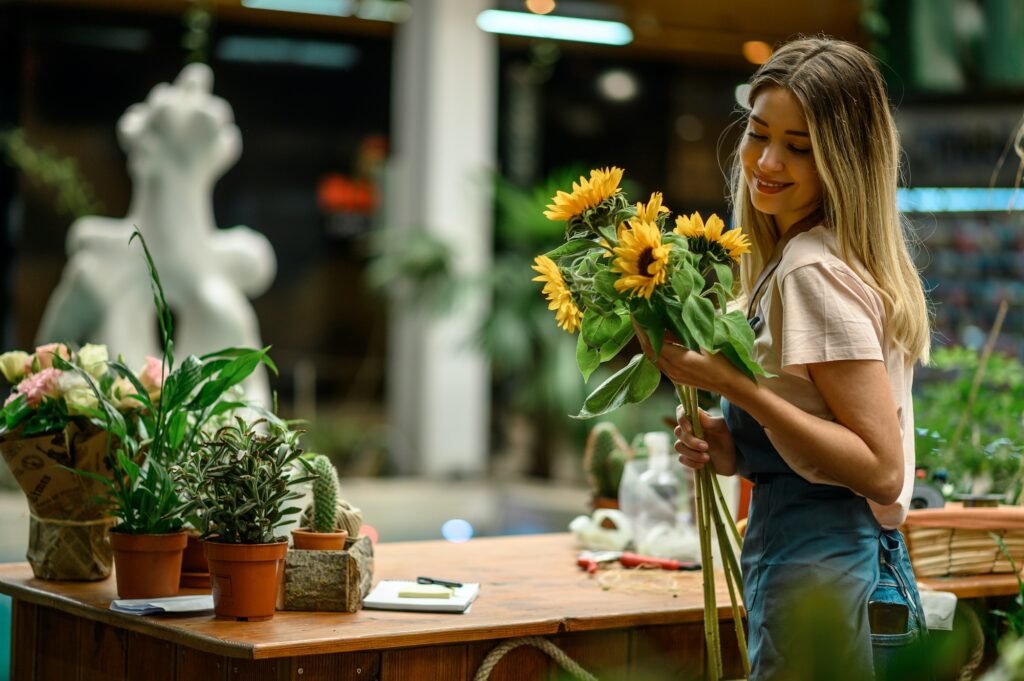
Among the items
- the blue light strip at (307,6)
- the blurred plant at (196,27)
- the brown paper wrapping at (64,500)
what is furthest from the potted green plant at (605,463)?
the blue light strip at (307,6)

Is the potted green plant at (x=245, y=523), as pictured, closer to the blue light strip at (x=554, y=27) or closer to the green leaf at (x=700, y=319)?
the green leaf at (x=700, y=319)

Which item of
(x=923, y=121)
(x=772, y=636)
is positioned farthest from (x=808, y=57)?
(x=923, y=121)

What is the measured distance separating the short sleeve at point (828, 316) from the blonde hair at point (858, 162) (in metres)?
0.04

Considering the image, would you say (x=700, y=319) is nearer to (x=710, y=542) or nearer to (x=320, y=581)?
(x=710, y=542)

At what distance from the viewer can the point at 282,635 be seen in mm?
1933

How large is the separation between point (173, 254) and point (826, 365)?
4.86m

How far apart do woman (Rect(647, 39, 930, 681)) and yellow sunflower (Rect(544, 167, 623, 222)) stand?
22 cm

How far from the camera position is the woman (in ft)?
5.77

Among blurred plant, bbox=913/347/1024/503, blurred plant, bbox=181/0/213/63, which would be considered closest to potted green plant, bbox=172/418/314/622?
blurred plant, bbox=913/347/1024/503

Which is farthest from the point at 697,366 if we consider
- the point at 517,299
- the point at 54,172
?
the point at 54,172

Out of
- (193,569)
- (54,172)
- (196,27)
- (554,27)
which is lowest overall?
(193,569)

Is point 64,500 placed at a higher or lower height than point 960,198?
lower

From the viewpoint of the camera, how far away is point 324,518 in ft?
7.15

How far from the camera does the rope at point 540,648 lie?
2072 mm
